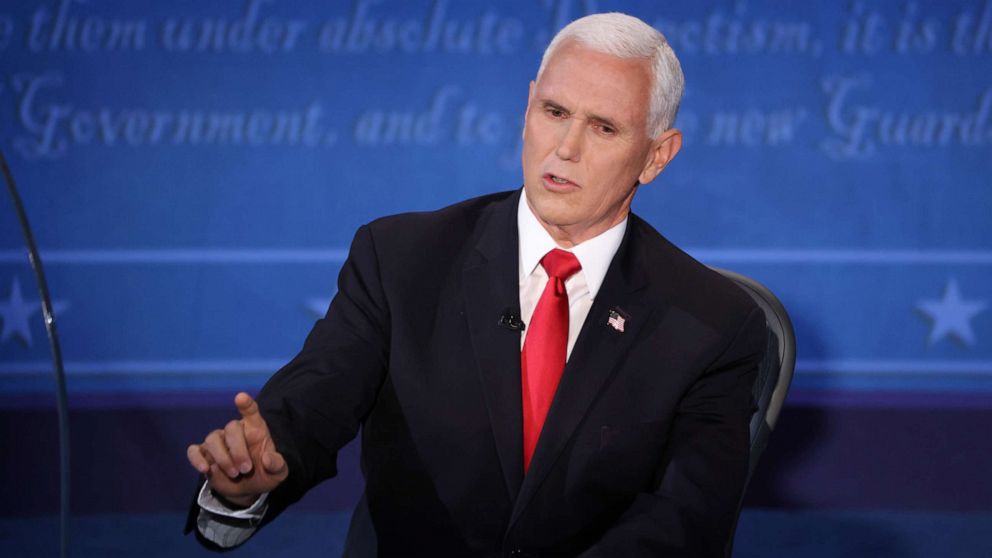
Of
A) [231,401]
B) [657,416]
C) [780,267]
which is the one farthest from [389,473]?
[780,267]

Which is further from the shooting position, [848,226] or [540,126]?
[848,226]

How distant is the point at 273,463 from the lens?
1.80m

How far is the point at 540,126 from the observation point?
7.15 feet

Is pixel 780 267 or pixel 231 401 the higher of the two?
pixel 780 267

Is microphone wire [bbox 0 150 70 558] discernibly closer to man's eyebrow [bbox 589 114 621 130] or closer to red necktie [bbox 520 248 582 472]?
red necktie [bbox 520 248 582 472]

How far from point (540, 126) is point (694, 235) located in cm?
216

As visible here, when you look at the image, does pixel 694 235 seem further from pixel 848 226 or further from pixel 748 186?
pixel 848 226

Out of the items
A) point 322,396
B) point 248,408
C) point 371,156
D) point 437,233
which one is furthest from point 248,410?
point 371,156

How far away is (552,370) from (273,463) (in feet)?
1.84

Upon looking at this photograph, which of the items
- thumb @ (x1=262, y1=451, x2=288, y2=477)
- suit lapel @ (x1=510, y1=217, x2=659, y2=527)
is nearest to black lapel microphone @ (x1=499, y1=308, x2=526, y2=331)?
Result: suit lapel @ (x1=510, y1=217, x2=659, y2=527)

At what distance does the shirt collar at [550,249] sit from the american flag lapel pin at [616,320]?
6 centimetres

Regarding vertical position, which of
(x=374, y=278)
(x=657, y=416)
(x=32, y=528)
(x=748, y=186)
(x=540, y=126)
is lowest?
(x=32, y=528)

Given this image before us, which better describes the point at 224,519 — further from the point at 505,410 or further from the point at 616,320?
the point at 616,320

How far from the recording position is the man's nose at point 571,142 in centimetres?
215
